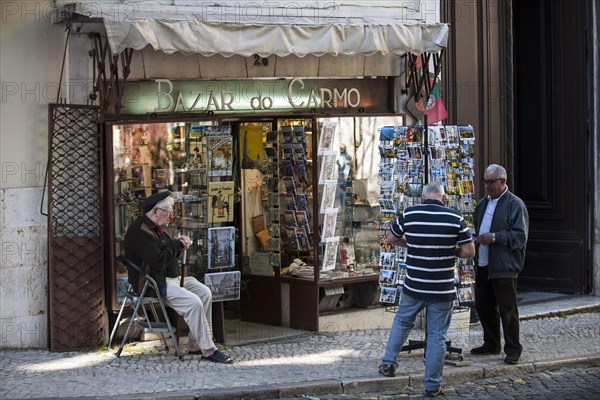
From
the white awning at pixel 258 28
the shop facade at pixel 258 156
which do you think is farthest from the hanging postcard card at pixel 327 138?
the white awning at pixel 258 28

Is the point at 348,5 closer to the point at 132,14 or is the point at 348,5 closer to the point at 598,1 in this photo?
the point at 132,14

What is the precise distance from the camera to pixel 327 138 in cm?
1149

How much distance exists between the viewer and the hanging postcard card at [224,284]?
35.6ft

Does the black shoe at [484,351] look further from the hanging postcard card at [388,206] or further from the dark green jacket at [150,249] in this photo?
the dark green jacket at [150,249]

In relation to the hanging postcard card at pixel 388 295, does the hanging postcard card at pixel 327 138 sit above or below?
above

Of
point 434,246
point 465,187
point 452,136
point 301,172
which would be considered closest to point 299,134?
point 301,172

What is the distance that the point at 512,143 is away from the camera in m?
12.9

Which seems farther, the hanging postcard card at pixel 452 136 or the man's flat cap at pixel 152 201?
the hanging postcard card at pixel 452 136

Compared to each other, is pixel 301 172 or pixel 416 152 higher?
pixel 416 152

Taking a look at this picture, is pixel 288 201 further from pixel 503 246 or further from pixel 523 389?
pixel 523 389

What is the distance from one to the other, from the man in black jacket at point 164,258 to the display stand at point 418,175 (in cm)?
168

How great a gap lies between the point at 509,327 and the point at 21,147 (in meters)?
4.72

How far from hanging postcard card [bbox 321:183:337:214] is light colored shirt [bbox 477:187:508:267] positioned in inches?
77.4

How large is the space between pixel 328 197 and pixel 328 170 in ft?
0.93
